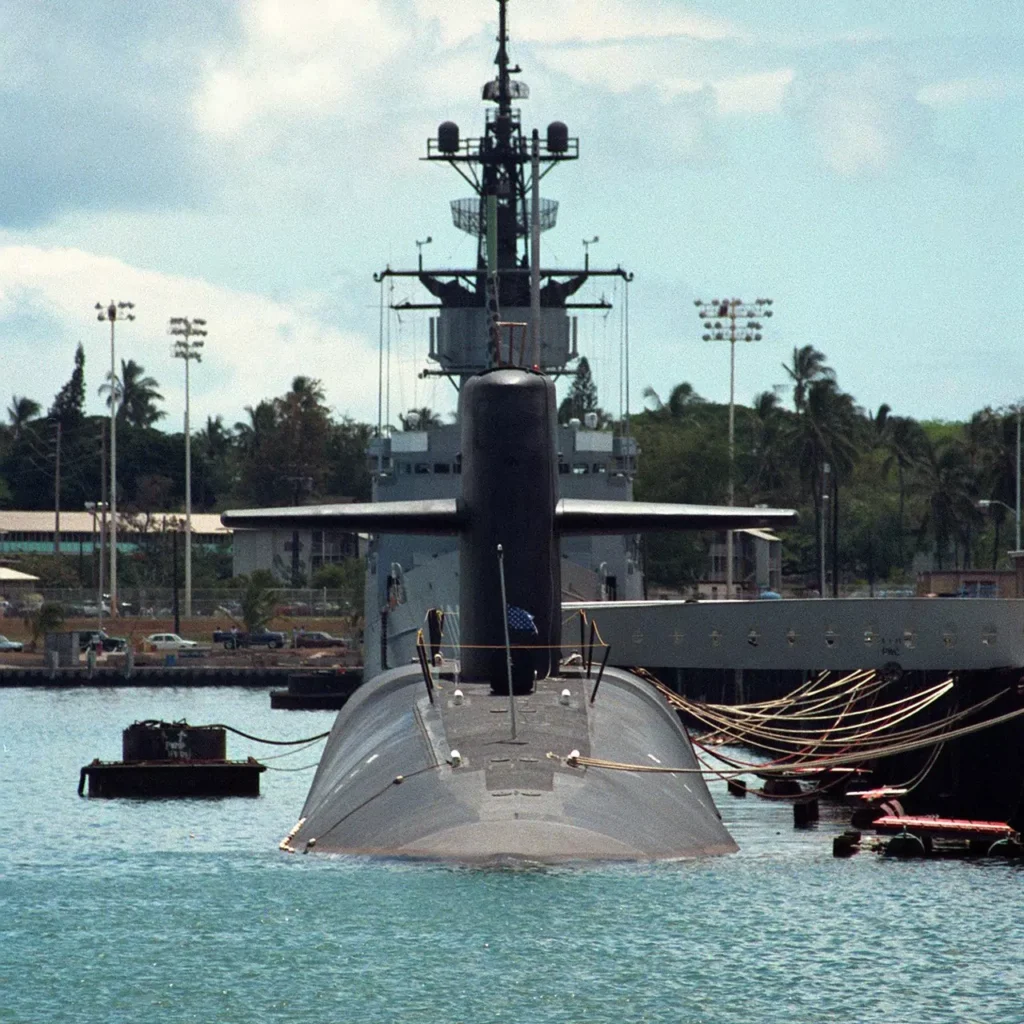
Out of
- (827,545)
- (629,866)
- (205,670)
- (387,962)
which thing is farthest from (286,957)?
(827,545)

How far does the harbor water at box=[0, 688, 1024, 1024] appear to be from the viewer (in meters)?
20.5

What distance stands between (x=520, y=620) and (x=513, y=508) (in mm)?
1626

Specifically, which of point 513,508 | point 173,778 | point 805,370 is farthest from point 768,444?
point 513,508

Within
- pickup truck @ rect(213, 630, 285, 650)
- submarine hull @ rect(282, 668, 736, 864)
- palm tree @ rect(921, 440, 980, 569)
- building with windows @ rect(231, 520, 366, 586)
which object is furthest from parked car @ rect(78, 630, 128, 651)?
submarine hull @ rect(282, 668, 736, 864)

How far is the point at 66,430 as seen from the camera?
164m

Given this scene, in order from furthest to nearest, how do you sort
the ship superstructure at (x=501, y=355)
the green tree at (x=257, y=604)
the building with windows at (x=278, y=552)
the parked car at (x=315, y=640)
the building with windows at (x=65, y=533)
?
the building with windows at (x=65, y=533) < the building with windows at (x=278, y=552) < the green tree at (x=257, y=604) < the parked car at (x=315, y=640) < the ship superstructure at (x=501, y=355)

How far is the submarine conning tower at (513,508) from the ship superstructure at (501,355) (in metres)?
27.3

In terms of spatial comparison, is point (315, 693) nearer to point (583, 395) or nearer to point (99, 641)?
point (99, 641)

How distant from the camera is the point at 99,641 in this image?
352ft

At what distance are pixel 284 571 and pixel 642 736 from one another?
115 metres

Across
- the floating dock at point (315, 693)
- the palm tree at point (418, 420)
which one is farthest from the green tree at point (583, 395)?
the floating dock at point (315, 693)

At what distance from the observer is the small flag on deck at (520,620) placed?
3009cm

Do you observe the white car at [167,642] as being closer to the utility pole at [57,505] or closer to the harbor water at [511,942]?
the utility pole at [57,505]

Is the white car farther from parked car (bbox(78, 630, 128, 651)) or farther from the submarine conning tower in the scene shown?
the submarine conning tower
